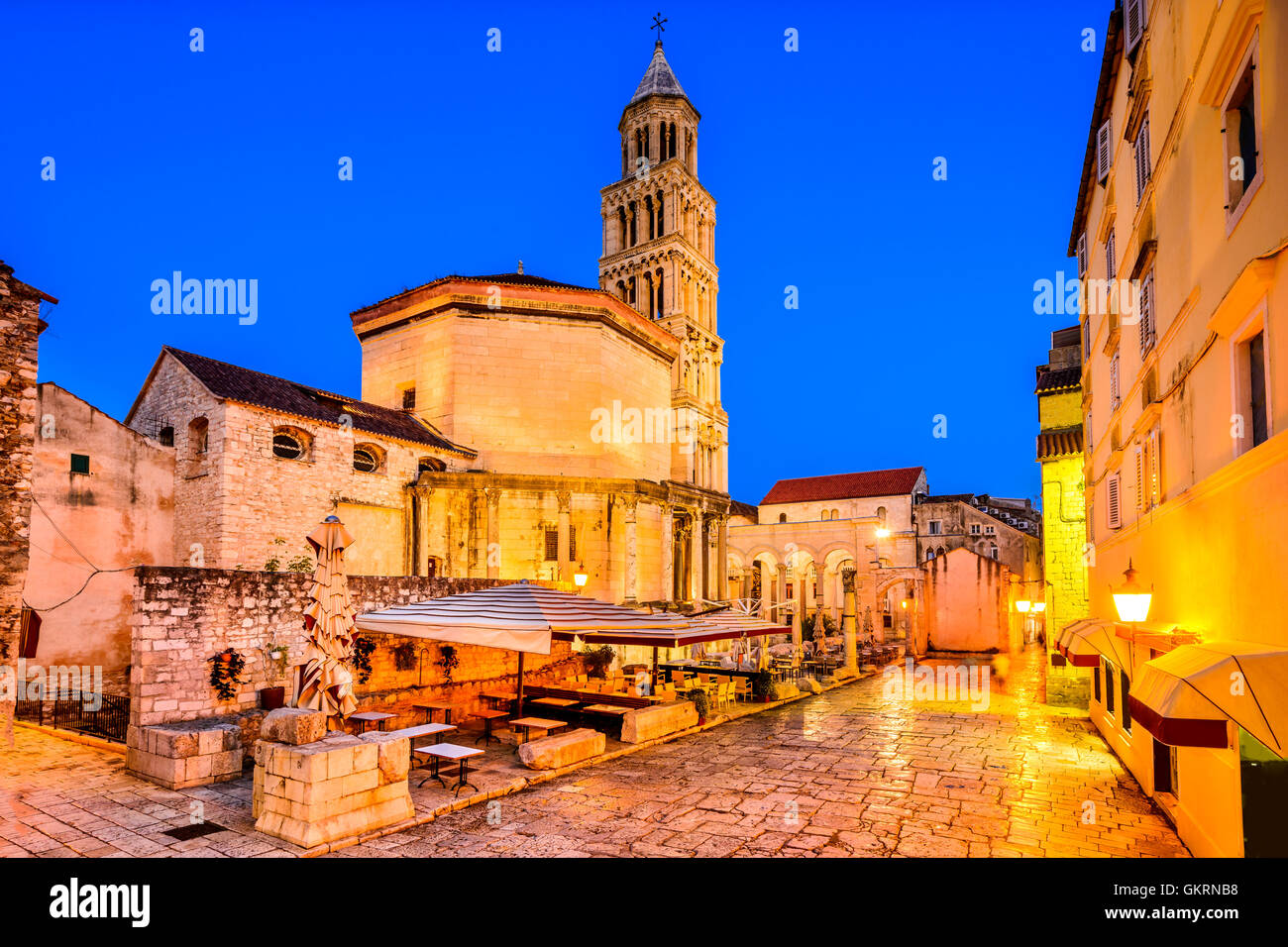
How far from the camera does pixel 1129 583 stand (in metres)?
8.52

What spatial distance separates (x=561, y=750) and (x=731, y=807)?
3046 mm

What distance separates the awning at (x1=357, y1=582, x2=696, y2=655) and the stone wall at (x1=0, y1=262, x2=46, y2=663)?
857cm

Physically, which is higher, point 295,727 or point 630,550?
point 630,550

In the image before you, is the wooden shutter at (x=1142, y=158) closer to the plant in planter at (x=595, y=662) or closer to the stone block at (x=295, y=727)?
the stone block at (x=295, y=727)

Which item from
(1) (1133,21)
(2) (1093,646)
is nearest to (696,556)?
(2) (1093,646)

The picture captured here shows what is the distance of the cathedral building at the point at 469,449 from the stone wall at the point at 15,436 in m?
4.78

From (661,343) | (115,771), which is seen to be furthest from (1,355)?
(661,343)

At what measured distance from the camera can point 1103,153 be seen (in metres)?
14.1

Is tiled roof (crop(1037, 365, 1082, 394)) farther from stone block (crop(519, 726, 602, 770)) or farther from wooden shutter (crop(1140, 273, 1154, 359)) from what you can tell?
stone block (crop(519, 726, 602, 770))

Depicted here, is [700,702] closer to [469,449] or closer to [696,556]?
[469,449]

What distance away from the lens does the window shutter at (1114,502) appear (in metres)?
13.0

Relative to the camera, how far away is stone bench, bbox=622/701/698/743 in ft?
41.5

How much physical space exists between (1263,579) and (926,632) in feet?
90.5
